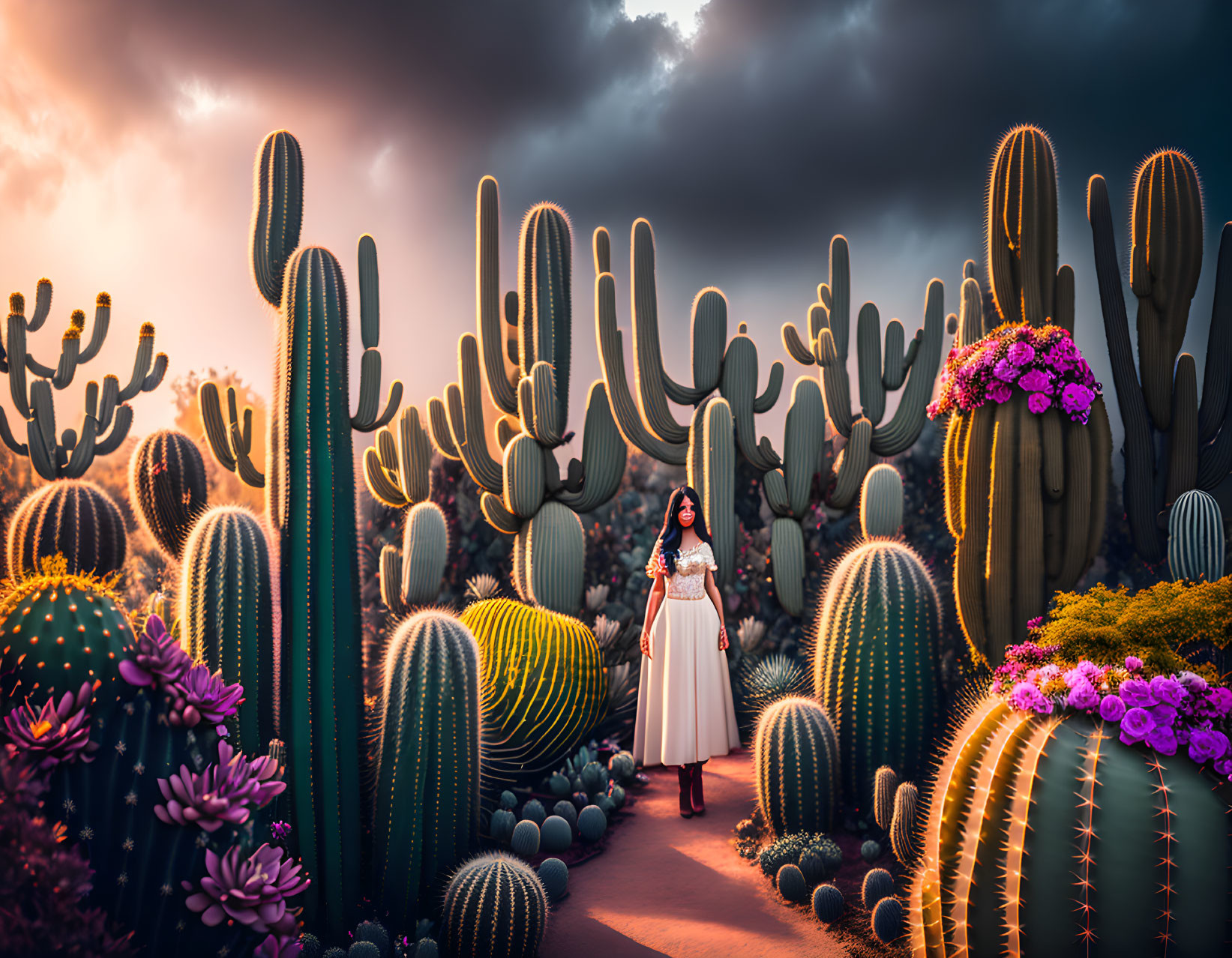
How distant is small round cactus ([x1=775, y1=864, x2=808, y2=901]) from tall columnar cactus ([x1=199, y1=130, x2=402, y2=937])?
80.4 inches

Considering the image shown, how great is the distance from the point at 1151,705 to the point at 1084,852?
1.59 ft

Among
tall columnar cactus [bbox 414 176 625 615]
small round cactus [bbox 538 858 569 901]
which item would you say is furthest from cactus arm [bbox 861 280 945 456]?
small round cactus [bbox 538 858 569 901]

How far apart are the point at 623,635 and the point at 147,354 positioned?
6.94 m

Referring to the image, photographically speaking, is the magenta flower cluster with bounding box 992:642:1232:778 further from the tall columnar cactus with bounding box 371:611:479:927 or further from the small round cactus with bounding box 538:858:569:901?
the small round cactus with bounding box 538:858:569:901

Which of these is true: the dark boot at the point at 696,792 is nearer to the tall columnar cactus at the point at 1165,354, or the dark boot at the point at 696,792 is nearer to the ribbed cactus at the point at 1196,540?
the ribbed cactus at the point at 1196,540

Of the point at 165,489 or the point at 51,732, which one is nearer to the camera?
the point at 51,732

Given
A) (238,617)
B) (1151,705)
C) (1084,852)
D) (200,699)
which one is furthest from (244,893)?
(1151,705)

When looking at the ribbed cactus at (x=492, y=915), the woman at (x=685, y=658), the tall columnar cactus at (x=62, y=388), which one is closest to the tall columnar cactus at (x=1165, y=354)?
the woman at (x=685, y=658)

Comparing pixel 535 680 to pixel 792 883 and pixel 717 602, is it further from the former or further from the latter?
pixel 792 883

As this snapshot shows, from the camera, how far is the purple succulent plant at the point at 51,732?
1.89 meters

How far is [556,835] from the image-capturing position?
13.8 ft

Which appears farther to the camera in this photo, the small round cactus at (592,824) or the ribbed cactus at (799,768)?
the small round cactus at (592,824)

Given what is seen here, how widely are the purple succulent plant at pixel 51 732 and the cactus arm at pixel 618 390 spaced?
5256mm

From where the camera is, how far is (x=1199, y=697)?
2164 mm
